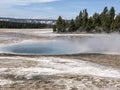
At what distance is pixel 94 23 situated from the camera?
358ft

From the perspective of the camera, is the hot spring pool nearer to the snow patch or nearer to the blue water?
the blue water

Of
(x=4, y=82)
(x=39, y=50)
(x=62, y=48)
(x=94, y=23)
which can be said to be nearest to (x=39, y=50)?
(x=39, y=50)

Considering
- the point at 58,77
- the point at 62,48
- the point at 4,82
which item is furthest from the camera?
the point at 62,48

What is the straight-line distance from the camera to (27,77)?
16.6m

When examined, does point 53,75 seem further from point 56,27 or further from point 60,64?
point 56,27

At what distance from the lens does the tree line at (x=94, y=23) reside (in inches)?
3940

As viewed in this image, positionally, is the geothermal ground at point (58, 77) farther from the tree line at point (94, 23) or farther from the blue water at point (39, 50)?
the tree line at point (94, 23)

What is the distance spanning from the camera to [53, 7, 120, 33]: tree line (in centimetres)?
10007

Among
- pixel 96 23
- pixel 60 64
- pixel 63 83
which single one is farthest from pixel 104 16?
pixel 63 83

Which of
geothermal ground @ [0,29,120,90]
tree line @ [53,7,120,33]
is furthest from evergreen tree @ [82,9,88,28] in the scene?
geothermal ground @ [0,29,120,90]

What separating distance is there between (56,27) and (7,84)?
102779 millimetres

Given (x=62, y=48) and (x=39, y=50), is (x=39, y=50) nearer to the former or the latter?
(x=39, y=50)

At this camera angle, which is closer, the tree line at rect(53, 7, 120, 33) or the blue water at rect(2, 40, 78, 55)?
the blue water at rect(2, 40, 78, 55)

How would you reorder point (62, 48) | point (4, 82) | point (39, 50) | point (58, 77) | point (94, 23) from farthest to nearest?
point (94, 23) < point (62, 48) < point (39, 50) < point (58, 77) < point (4, 82)
